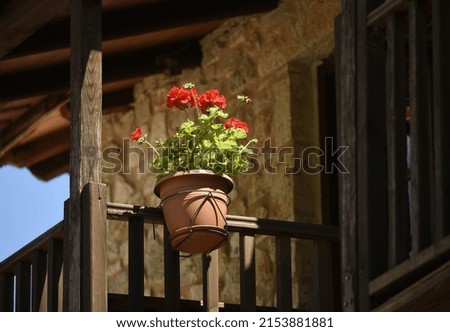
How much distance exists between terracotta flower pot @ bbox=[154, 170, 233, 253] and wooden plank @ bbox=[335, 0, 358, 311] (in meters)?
1.11

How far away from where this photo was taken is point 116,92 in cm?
1183

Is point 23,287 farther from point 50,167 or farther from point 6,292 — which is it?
point 50,167

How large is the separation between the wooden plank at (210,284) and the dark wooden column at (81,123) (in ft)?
2.33

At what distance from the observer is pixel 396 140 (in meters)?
7.05

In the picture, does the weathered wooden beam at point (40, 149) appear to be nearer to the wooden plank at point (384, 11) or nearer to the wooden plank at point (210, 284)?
the wooden plank at point (210, 284)

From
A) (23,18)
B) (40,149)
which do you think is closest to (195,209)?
(23,18)

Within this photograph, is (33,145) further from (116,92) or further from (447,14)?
(447,14)

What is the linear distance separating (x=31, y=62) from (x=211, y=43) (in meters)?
1.32

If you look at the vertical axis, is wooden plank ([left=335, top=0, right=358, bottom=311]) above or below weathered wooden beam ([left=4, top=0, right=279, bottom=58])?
below

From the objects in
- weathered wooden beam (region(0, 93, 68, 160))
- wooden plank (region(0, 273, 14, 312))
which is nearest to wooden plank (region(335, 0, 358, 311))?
wooden plank (region(0, 273, 14, 312))

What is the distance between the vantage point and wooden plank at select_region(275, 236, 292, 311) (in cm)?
848

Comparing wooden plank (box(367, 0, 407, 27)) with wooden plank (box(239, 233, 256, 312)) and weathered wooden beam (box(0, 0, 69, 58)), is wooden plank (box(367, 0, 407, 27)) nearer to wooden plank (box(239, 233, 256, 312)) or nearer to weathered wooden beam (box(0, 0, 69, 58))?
wooden plank (box(239, 233, 256, 312))

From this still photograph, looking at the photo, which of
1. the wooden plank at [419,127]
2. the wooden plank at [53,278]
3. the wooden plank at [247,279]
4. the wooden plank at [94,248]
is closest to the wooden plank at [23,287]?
the wooden plank at [53,278]
